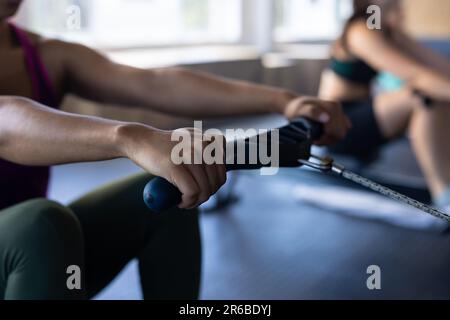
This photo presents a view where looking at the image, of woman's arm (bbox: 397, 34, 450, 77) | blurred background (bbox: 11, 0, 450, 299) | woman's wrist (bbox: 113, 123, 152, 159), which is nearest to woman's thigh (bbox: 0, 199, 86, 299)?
woman's wrist (bbox: 113, 123, 152, 159)

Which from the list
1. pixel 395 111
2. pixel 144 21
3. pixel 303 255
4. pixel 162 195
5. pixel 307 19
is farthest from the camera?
pixel 307 19

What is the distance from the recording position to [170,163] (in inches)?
25.6

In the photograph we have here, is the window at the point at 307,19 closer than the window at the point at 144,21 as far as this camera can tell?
No

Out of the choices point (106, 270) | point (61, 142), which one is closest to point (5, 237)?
point (61, 142)

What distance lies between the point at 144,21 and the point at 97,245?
138 inches

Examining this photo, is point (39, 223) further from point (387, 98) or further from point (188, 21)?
point (188, 21)

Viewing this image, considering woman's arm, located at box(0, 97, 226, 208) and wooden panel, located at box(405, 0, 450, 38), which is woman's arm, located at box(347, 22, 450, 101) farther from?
wooden panel, located at box(405, 0, 450, 38)

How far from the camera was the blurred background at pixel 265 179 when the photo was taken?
182cm

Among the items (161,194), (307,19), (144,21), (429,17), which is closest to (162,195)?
(161,194)

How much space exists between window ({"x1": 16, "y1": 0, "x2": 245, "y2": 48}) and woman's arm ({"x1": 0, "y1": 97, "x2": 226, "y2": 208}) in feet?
9.07

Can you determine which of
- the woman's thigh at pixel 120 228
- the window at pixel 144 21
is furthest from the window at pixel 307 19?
the woman's thigh at pixel 120 228

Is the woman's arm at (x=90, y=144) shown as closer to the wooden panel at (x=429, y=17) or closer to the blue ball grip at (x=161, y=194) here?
the blue ball grip at (x=161, y=194)

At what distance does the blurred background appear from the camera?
71.8 inches

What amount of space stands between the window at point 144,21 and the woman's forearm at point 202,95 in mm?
2364
